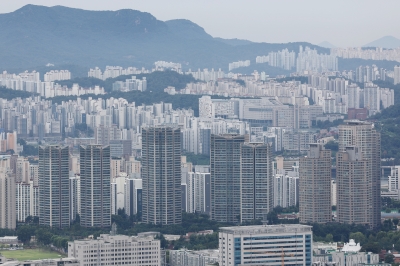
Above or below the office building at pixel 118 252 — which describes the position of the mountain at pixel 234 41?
above

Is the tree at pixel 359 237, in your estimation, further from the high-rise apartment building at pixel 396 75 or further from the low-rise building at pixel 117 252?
the high-rise apartment building at pixel 396 75

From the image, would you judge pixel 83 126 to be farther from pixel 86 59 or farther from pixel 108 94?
pixel 86 59

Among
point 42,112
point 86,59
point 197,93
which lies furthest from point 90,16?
point 42,112

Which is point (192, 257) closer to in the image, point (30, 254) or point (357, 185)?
point (30, 254)

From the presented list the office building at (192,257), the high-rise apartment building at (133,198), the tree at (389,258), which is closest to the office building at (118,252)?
the office building at (192,257)

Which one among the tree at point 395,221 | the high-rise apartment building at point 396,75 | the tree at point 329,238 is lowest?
the tree at point 329,238

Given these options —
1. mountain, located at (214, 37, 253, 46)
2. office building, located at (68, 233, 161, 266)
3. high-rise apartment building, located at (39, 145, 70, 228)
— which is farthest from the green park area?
mountain, located at (214, 37, 253, 46)
